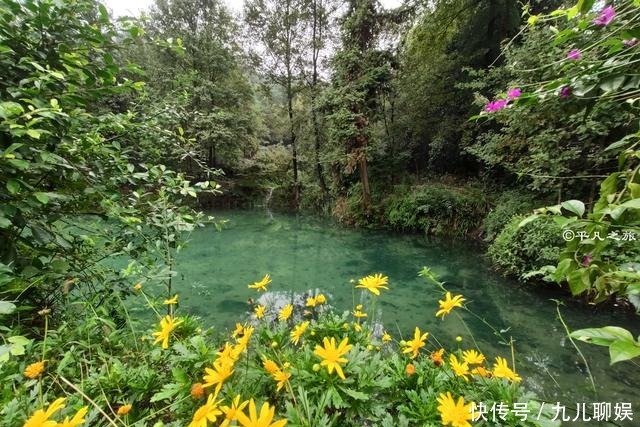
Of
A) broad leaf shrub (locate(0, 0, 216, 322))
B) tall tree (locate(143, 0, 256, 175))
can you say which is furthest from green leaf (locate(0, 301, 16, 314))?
tall tree (locate(143, 0, 256, 175))

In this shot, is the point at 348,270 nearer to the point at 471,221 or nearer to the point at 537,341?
the point at 537,341

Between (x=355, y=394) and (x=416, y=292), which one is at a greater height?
(x=355, y=394)

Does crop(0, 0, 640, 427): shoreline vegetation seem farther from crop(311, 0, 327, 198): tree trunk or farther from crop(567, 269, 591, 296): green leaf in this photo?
crop(311, 0, 327, 198): tree trunk

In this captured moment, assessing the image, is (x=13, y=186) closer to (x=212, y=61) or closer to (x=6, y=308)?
(x=6, y=308)

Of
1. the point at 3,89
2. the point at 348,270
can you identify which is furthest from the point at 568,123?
the point at 3,89

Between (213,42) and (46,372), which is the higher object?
(213,42)

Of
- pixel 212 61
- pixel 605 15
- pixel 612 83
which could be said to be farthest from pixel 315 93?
pixel 612 83

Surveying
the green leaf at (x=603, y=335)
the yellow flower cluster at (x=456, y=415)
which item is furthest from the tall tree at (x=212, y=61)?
the green leaf at (x=603, y=335)

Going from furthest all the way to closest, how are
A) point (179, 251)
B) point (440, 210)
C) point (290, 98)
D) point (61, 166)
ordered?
1. point (290, 98)
2. point (440, 210)
3. point (179, 251)
4. point (61, 166)

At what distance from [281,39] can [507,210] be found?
1034 cm

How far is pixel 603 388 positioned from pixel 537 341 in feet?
2.14

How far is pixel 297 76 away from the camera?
471 inches

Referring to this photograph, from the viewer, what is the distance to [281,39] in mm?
11555

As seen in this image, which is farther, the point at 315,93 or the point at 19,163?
the point at 315,93
